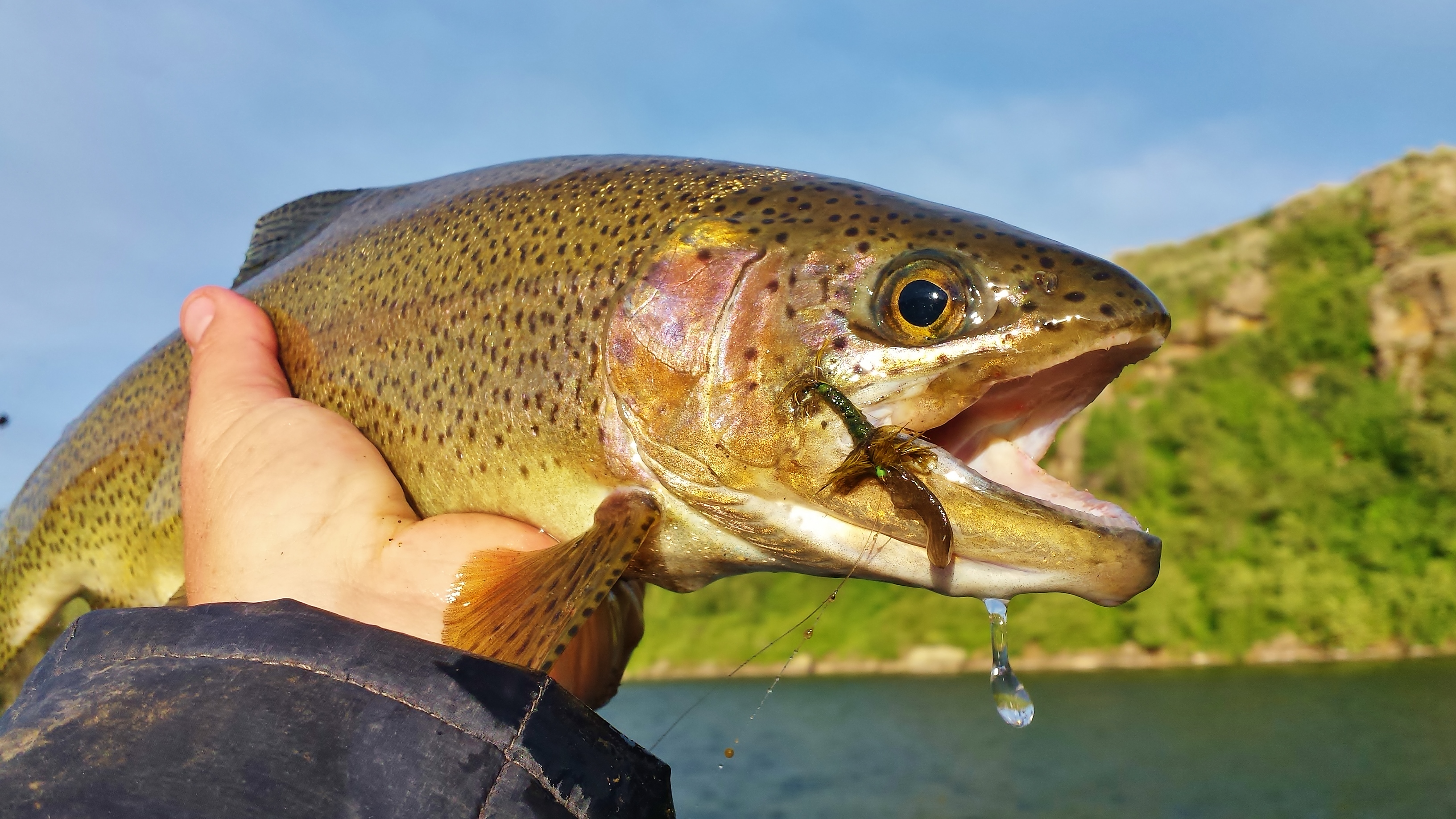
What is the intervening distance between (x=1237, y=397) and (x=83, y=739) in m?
66.2

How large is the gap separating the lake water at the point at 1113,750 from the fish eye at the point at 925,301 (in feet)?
77.9

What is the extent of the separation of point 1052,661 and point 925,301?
203ft

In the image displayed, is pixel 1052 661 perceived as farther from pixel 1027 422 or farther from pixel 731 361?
pixel 731 361

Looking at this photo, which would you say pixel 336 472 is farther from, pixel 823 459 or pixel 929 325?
pixel 929 325

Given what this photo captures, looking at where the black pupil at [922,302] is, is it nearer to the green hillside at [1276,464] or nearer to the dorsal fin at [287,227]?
the dorsal fin at [287,227]

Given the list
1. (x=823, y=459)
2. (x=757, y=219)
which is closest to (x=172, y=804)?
(x=823, y=459)

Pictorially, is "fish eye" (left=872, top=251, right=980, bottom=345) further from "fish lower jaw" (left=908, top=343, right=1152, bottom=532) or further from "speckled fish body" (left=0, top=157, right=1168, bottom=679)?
"fish lower jaw" (left=908, top=343, right=1152, bottom=532)

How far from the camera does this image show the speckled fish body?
7.30 ft

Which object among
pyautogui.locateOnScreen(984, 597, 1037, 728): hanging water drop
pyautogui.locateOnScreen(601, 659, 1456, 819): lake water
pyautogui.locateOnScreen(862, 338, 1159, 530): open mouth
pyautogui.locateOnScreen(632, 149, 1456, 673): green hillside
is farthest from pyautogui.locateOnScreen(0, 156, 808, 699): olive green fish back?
pyautogui.locateOnScreen(632, 149, 1456, 673): green hillside

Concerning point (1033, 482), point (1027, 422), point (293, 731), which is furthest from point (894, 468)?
point (293, 731)

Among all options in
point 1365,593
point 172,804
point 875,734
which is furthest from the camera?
point 1365,593

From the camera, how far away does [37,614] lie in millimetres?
4312

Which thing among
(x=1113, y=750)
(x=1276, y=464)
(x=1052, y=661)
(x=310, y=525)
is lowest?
(x=1052, y=661)

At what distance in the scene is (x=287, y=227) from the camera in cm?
419
